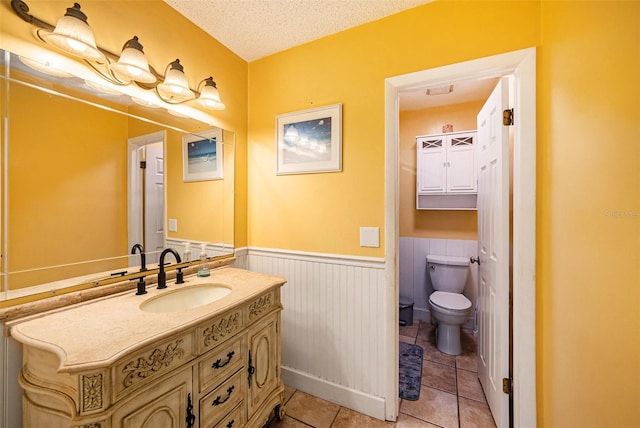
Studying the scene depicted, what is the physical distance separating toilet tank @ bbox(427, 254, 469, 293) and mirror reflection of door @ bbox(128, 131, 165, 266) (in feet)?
8.44

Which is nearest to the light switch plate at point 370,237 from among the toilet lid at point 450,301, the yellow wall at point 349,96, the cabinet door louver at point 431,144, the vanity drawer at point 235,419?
the yellow wall at point 349,96

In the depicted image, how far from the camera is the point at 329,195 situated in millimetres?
1690

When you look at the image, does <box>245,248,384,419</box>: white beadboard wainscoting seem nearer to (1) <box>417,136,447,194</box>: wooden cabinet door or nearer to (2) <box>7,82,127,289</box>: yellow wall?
(2) <box>7,82,127,289</box>: yellow wall

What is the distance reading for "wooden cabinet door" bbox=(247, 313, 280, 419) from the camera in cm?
123

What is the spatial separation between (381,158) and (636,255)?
1106 mm

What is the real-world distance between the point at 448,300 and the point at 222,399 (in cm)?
207

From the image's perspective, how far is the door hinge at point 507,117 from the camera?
4.40 feet

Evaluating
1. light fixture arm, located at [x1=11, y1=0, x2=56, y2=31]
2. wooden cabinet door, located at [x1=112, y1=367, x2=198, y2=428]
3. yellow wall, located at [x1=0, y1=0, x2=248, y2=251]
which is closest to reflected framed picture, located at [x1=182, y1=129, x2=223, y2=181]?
yellow wall, located at [x1=0, y1=0, x2=248, y2=251]

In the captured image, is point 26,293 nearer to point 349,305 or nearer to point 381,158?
point 349,305

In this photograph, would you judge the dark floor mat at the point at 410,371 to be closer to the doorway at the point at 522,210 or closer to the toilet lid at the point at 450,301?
the toilet lid at the point at 450,301

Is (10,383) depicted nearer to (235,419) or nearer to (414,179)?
(235,419)

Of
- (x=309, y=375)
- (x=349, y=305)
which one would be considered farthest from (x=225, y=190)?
(x=309, y=375)

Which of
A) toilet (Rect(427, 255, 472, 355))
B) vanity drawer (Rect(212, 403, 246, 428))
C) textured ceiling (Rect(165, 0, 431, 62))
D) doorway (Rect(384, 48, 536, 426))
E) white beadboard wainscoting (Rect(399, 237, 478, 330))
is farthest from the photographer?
white beadboard wainscoting (Rect(399, 237, 478, 330))

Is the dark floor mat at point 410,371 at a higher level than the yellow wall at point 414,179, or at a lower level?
lower
